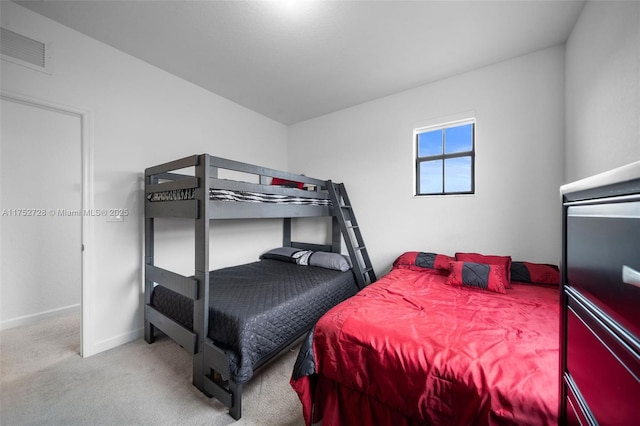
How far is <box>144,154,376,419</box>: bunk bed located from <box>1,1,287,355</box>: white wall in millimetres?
191

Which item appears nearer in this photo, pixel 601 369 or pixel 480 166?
pixel 601 369

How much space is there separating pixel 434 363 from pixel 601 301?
73 centimetres

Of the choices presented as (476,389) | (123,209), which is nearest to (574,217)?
(476,389)

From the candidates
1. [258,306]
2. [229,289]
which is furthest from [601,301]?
[229,289]

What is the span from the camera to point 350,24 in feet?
6.15

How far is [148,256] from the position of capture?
7.29 feet

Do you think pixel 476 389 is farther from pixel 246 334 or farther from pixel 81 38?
pixel 81 38

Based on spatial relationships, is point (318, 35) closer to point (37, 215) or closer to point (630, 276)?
point (630, 276)

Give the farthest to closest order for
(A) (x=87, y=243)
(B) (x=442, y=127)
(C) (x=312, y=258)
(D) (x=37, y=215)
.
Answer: (C) (x=312, y=258) < (B) (x=442, y=127) < (D) (x=37, y=215) < (A) (x=87, y=243)

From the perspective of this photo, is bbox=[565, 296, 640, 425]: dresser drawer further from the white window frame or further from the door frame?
the door frame

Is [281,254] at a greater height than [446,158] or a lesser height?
lesser

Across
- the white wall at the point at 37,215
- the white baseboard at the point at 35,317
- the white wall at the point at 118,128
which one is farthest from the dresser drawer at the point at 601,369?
the white baseboard at the point at 35,317

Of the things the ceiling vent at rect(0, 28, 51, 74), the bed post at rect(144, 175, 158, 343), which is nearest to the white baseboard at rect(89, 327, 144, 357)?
the bed post at rect(144, 175, 158, 343)

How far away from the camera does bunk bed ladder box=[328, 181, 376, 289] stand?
8.91 feet
